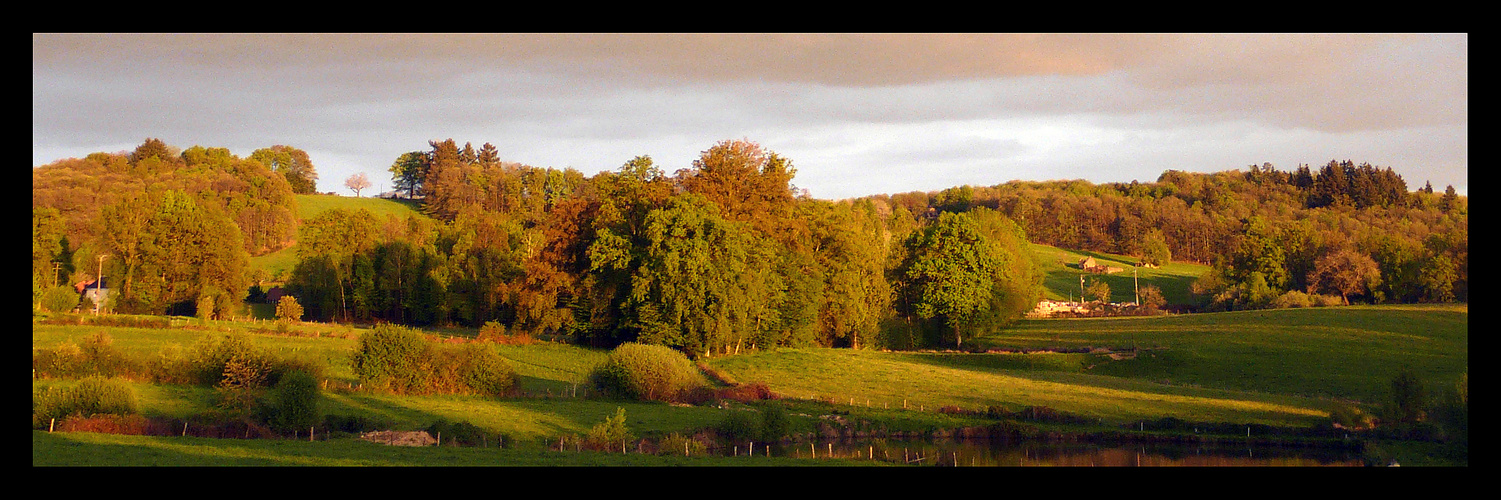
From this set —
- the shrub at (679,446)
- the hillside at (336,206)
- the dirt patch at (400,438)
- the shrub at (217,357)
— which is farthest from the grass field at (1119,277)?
the dirt patch at (400,438)

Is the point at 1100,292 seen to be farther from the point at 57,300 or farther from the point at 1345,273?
the point at 57,300

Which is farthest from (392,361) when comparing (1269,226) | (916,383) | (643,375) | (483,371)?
(1269,226)

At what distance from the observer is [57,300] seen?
6066 cm

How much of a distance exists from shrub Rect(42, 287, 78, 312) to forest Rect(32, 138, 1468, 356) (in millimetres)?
759

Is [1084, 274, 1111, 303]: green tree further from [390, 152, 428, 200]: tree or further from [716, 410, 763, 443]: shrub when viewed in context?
[390, 152, 428, 200]: tree

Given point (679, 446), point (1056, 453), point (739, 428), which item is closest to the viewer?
point (679, 446)

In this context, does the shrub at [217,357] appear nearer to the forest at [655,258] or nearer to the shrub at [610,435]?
the shrub at [610,435]

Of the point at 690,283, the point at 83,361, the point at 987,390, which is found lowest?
the point at 987,390

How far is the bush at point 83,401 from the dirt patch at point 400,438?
25.2ft

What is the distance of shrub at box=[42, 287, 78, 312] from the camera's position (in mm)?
60406

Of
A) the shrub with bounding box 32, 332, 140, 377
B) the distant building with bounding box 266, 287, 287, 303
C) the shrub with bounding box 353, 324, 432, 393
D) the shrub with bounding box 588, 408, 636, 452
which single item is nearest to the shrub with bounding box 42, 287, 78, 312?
the shrub with bounding box 32, 332, 140, 377

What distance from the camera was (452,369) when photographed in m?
40.2

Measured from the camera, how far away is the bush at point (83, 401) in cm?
2932

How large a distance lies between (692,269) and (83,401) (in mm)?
A: 30112
